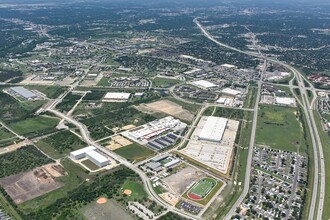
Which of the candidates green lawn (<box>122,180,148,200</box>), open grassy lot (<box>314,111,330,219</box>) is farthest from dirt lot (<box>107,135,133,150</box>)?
open grassy lot (<box>314,111,330,219</box>)

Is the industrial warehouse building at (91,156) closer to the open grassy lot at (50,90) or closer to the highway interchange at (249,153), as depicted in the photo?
the highway interchange at (249,153)

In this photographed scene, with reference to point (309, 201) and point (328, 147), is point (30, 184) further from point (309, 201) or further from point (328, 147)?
point (328, 147)

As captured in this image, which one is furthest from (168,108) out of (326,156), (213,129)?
(326,156)

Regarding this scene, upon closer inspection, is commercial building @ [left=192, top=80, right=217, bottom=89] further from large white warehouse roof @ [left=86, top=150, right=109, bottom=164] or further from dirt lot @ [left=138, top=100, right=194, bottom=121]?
large white warehouse roof @ [left=86, top=150, right=109, bottom=164]

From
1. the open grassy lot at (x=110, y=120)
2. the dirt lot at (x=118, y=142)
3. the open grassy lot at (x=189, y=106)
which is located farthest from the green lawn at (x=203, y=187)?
the open grassy lot at (x=189, y=106)

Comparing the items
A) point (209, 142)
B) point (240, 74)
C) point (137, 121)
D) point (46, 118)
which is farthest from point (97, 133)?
point (240, 74)
